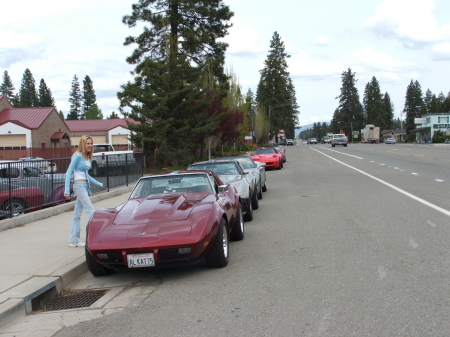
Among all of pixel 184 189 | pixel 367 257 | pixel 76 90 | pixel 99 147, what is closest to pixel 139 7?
pixel 99 147

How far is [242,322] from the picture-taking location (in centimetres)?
434

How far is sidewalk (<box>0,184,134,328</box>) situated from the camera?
5.18m

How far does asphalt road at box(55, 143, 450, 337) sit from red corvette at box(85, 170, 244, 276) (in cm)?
38

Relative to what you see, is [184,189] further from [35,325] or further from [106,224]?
[35,325]

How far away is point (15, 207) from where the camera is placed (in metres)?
10.5

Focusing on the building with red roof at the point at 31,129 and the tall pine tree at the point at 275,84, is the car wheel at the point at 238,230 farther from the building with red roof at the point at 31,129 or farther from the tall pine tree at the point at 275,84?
the tall pine tree at the point at 275,84

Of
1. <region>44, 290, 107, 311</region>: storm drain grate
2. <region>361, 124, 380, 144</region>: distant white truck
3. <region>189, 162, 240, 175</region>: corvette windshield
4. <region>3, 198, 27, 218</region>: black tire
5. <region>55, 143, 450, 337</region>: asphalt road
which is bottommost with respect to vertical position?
<region>44, 290, 107, 311</region>: storm drain grate

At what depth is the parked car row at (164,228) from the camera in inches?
223

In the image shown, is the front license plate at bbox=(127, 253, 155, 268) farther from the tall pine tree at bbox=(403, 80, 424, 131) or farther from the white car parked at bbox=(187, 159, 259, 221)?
the tall pine tree at bbox=(403, 80, 424, 131)

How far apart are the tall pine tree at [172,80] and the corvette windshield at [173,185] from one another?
16.9 metres

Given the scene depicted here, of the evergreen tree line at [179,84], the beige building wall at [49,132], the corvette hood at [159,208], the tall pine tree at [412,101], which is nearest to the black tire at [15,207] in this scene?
the corvette hood at [159,208]

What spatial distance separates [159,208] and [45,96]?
124 m

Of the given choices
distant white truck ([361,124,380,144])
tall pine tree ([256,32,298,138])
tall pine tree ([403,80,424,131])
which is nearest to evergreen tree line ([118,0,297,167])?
tall pine tree ([256,32,298,138])

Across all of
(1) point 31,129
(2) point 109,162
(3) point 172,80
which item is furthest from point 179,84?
(1) point 31,129
